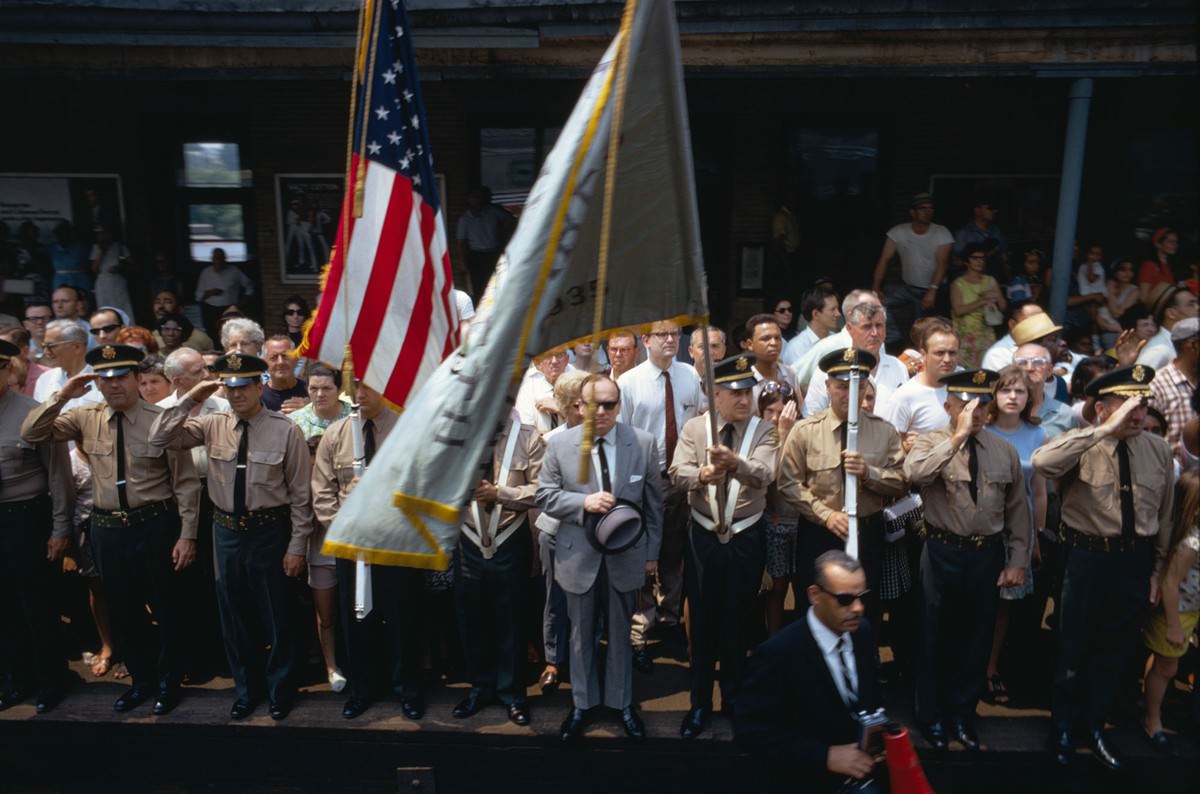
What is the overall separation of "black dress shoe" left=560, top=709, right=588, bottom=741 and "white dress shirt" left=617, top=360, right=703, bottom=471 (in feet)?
5.39

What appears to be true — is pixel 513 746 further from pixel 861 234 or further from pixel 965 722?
pixel 861 234

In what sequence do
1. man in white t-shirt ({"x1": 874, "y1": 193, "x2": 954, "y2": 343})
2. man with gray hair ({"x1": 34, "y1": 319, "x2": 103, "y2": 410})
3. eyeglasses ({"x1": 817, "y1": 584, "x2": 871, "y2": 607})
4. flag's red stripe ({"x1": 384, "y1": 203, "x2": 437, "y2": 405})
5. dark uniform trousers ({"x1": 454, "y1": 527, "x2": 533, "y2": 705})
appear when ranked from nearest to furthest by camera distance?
1. eyeglasses ({"x1": 817, "y1": 584, "x2": 871, "y2": 607})
2. flag's red stripe ({"x1": 384, "y1": 203, "x2": 437, "y2": 405})
3. dark uniform trousers ({"x1": 454, "y1": 527, "x2": 533, "y2": 705})
4. man with gray hair ({"x1": 34, "y1": 319, "x2": 103, "y2": 410})
5. man in white t-shirt ({"x1": 874, "y1": 193, "x2": 954, "y2": 343})

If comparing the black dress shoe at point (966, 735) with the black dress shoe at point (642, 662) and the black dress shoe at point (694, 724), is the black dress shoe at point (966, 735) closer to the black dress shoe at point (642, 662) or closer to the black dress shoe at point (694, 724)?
the black dress shoe at point (694, 724)

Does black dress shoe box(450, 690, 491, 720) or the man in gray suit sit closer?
the man in gray suit

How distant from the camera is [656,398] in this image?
6445mm

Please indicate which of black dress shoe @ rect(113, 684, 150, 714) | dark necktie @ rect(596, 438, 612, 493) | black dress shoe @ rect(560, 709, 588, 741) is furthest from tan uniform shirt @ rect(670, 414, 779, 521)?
black dress shoe @ rect(113, 684, 150, 714)

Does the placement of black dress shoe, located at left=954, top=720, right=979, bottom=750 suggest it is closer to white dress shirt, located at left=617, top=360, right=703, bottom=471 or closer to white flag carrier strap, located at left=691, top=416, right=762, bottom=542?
white flag carrier strap, located at left=691, top=416, right=762, bottom=542

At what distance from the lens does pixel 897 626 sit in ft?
19.4

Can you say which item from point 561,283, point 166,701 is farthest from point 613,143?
point 166,701

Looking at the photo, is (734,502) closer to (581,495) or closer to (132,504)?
(581,495)

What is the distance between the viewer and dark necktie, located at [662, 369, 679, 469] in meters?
6.38

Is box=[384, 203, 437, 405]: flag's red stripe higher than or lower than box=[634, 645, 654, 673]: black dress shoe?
higher

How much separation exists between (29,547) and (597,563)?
346 cm

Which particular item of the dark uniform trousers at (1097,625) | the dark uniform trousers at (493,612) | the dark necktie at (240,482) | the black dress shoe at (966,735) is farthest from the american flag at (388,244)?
the dark uniform trousers at (1097,625)
